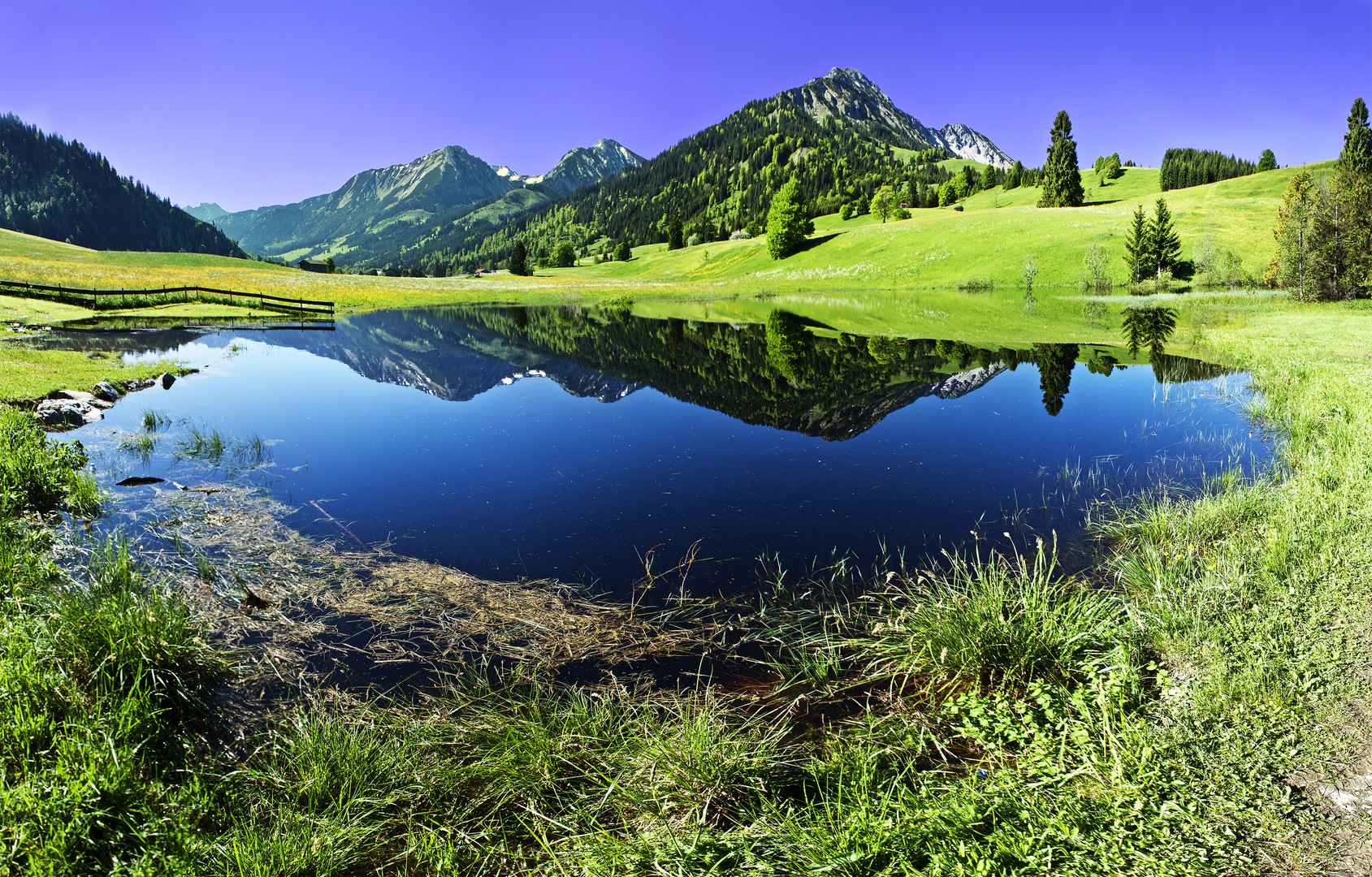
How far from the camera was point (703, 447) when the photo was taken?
524 inches

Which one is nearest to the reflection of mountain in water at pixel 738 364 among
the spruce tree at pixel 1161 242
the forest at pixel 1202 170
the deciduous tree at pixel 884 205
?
the spruce tree at pixel 1161 242

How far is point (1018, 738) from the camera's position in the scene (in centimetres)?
473

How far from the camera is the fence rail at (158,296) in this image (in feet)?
144

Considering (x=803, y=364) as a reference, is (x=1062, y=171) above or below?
above

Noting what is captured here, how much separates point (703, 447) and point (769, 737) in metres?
8.96

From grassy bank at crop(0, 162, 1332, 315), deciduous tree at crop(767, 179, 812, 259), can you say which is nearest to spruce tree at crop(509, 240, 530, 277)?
grassy bank at crop(0, 162, 1332, 315)

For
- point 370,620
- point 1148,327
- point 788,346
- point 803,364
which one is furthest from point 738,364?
point 1148,327

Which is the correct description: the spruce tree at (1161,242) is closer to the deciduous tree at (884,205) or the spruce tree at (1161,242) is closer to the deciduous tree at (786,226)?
the deciduous tree at (786,226)

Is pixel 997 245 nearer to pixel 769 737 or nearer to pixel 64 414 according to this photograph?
pixel 769 737

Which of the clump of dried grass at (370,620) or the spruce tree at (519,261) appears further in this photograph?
the spruce tree at (519,261)

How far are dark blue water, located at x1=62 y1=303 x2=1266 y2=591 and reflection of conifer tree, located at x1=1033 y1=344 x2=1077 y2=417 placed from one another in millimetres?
Answer: 154

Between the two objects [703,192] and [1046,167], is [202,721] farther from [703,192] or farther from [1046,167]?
[703,192]

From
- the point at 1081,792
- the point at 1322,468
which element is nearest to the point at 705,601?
the point at 1081,792

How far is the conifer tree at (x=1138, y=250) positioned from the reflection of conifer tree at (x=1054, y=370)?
47.0 metres
